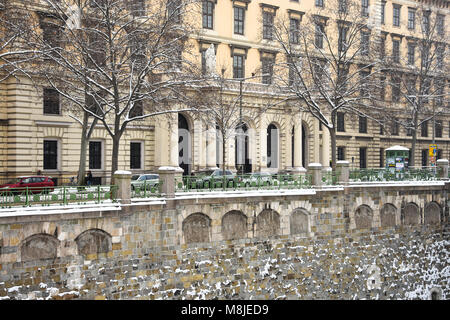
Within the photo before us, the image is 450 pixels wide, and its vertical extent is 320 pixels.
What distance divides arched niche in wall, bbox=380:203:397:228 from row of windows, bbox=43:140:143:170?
18523mm

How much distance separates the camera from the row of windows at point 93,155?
34906mm

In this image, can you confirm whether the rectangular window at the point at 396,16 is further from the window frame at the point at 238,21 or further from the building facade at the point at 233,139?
the window frame at the point at 238,21

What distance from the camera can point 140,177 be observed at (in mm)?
31422


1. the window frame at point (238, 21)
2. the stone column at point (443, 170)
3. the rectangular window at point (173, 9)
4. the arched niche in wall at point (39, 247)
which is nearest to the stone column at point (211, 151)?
the window frame at point (238, 21)

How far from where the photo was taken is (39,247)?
18375 millimetres

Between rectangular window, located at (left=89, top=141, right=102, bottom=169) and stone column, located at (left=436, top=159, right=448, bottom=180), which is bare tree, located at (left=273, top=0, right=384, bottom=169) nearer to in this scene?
stone column, located at (left=436, top=159, right=448, bottom=180)

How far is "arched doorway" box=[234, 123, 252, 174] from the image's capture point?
145ft

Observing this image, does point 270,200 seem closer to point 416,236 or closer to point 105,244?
point 105,244

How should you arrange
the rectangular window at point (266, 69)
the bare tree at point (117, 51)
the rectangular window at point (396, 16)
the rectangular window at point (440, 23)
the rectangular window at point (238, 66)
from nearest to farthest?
the bare tree at point (117, 51)
the rectangular window at point (266, 69)
the rectangular window at point (238, 66)
the rectangular window at point (440, 23)
the rectangular window at point (396, 16)

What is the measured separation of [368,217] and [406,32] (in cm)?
3193

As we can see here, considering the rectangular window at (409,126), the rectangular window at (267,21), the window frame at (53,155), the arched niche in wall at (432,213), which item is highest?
the rectangular window at (267,21)

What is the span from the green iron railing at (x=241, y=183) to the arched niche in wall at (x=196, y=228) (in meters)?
1.43
